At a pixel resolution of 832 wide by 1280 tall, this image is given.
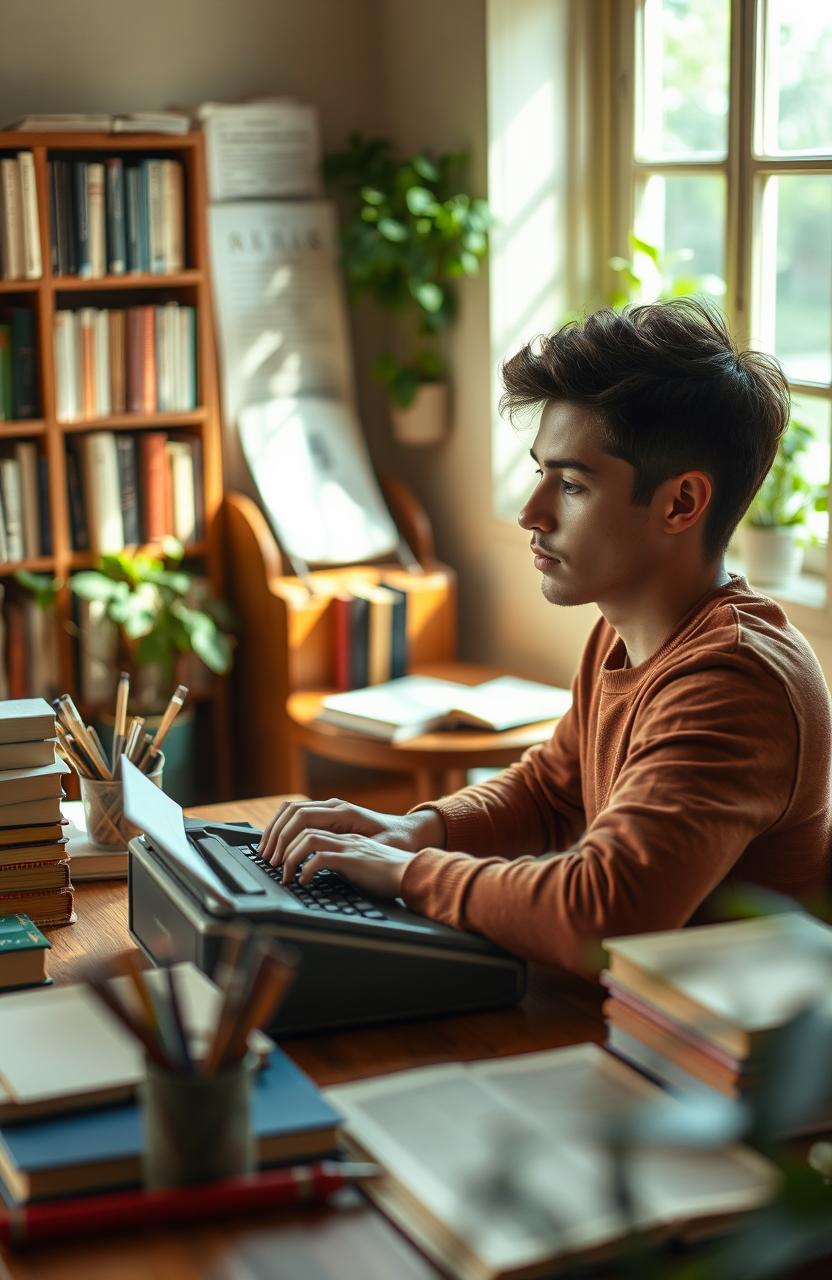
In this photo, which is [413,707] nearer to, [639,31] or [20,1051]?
[639,31]

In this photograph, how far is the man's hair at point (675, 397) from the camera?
1.69 meters

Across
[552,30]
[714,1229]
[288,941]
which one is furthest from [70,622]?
[714,1229]

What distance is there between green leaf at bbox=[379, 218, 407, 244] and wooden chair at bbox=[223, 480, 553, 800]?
1.97ft

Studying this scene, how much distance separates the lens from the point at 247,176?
3746mm

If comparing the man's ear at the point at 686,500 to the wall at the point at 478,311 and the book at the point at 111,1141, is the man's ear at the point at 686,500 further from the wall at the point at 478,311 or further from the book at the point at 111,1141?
the wall at the point at 478,311

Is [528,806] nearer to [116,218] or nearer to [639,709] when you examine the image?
[639,709]

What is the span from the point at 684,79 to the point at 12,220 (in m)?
1.44

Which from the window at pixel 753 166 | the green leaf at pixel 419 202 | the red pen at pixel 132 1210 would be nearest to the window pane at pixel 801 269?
the window at pixel 753 166

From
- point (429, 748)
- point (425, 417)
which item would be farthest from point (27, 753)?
point (425, 417)

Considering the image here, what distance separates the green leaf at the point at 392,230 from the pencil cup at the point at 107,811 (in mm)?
1949

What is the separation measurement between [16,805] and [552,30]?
243 cm

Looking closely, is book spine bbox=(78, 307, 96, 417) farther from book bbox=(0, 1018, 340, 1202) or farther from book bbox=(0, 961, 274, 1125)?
book bbox=(0, 1018, 340, 1202)

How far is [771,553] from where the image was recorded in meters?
3.05

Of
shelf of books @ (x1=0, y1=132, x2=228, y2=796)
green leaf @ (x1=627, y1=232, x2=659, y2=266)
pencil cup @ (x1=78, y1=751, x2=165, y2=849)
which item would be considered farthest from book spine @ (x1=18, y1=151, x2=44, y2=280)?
pencil cup @ (x1=78, y1=751, x2=165, y2=849)
